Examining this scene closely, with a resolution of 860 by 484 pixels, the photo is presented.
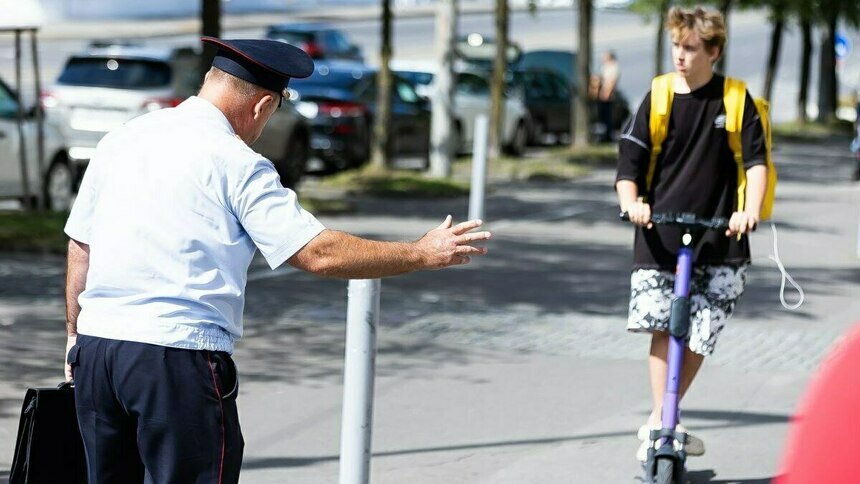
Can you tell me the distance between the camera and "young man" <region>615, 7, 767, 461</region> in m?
6.01

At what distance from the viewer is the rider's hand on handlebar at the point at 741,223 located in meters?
5.84

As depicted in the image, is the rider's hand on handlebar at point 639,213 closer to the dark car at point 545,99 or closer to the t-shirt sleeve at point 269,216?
the t-shirt sleeve at point 269,216

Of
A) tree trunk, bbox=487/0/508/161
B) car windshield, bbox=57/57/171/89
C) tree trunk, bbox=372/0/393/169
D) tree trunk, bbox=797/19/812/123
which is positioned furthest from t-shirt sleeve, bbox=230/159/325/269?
tree trunk, bbox=797/19/812/123

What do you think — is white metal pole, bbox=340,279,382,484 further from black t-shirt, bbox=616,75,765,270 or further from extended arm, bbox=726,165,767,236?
extended arm, bbox=726,165,767,236

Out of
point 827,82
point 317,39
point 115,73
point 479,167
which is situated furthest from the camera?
point 317,39

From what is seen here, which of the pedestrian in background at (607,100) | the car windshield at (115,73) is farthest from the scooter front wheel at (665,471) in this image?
the pedestrian in background at (607,100)

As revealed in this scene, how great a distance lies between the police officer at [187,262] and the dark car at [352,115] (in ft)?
53.9

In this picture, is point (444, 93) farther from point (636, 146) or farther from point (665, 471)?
point (665, 471)

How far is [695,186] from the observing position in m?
6.05

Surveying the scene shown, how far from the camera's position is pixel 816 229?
16234mm

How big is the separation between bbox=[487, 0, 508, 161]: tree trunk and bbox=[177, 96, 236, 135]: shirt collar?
1901 centimetres

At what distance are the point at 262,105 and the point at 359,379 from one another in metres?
1.46

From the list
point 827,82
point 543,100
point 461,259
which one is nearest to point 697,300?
point 461,259

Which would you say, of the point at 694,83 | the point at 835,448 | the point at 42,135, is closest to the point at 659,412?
the point at 694,83
